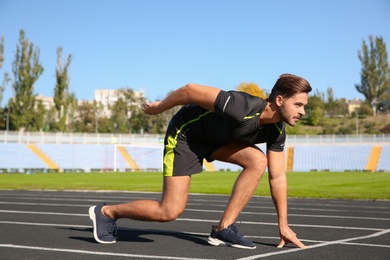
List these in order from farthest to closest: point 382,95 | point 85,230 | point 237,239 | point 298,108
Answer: point 382,95, point 85,230, point 237,239, point 298,108

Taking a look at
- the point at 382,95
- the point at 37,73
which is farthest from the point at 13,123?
the point at 382,95

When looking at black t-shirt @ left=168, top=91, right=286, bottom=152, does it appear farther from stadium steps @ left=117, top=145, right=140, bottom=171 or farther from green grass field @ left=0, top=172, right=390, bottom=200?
stadium steps @ left=117, top=145, right=140, bottom=171

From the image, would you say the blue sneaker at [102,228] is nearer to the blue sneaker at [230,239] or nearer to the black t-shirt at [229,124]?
the blue sneaker at [230,239]

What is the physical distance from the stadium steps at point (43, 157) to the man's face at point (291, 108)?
50.4m

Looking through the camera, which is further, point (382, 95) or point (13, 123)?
point (382, 95)

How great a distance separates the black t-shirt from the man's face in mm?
164

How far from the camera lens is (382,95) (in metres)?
106

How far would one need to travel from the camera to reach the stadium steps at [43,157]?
178ft

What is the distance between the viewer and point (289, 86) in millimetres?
5375

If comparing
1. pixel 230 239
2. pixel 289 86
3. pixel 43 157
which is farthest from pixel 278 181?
pixel 43 157

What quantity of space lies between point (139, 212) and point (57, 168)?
49586 mm

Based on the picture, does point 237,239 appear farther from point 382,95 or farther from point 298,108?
point 382,95

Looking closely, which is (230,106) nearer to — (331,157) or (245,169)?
(245,169)

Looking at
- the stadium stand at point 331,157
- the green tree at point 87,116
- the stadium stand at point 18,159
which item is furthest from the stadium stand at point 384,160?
the green tree at point 87,116
